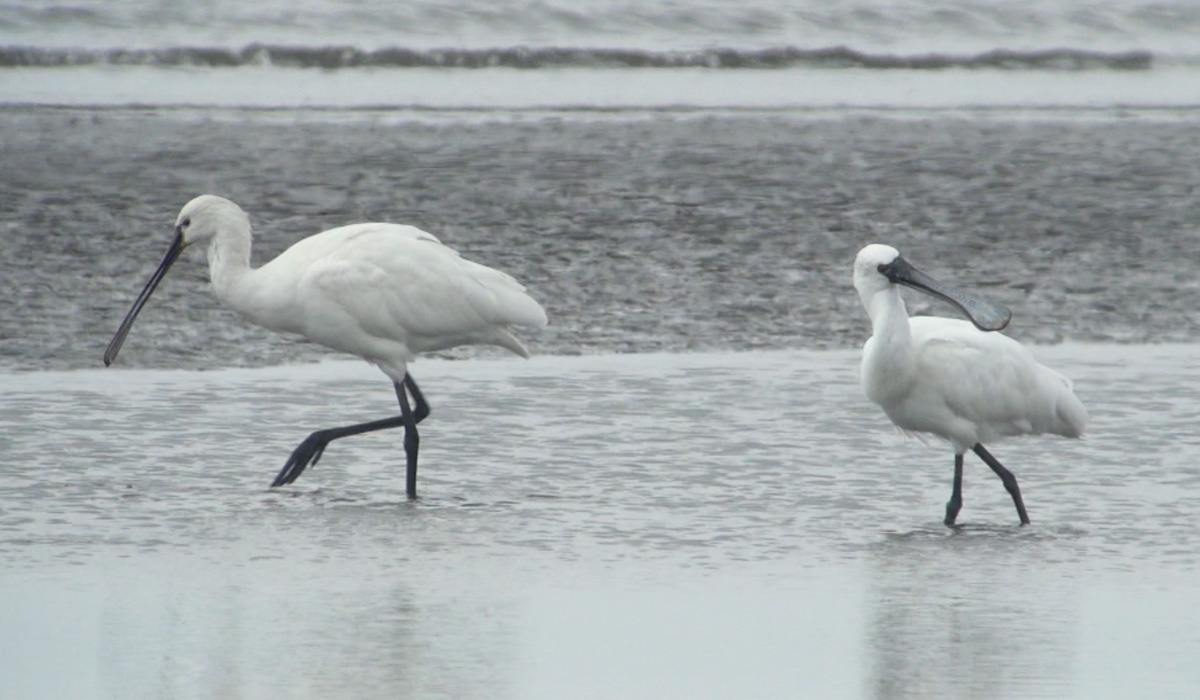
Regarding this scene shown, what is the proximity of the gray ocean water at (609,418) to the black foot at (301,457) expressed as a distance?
0.40 ft

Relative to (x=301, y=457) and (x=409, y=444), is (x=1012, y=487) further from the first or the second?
(x=301, y=457)

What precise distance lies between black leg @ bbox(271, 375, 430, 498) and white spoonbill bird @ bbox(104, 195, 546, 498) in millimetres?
11

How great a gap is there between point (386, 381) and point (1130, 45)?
1748 centimetres

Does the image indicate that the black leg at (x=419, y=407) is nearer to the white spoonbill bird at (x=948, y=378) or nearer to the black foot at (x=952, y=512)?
the white spoonbill bird at (x=948, y=378)

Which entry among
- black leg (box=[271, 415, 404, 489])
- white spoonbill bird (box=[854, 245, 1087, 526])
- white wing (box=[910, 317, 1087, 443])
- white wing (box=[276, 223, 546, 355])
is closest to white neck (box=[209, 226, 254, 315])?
white wing (box=[276, 223, 546, 355])

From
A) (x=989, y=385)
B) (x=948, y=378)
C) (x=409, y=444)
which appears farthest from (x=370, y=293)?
(x=989, y=385)

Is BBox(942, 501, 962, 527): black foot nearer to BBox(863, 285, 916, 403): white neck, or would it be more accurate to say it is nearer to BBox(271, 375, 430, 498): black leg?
BBox(863, 285, 916, 403): white neck

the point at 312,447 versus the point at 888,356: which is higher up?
the point at 888,356

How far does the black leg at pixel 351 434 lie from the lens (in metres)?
7.98

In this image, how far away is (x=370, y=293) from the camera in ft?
27.8

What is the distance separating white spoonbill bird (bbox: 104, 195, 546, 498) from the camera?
A: 8469 mm

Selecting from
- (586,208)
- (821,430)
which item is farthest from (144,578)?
(586,208)

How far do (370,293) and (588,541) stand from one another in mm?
1744

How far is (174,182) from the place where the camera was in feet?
51.0
